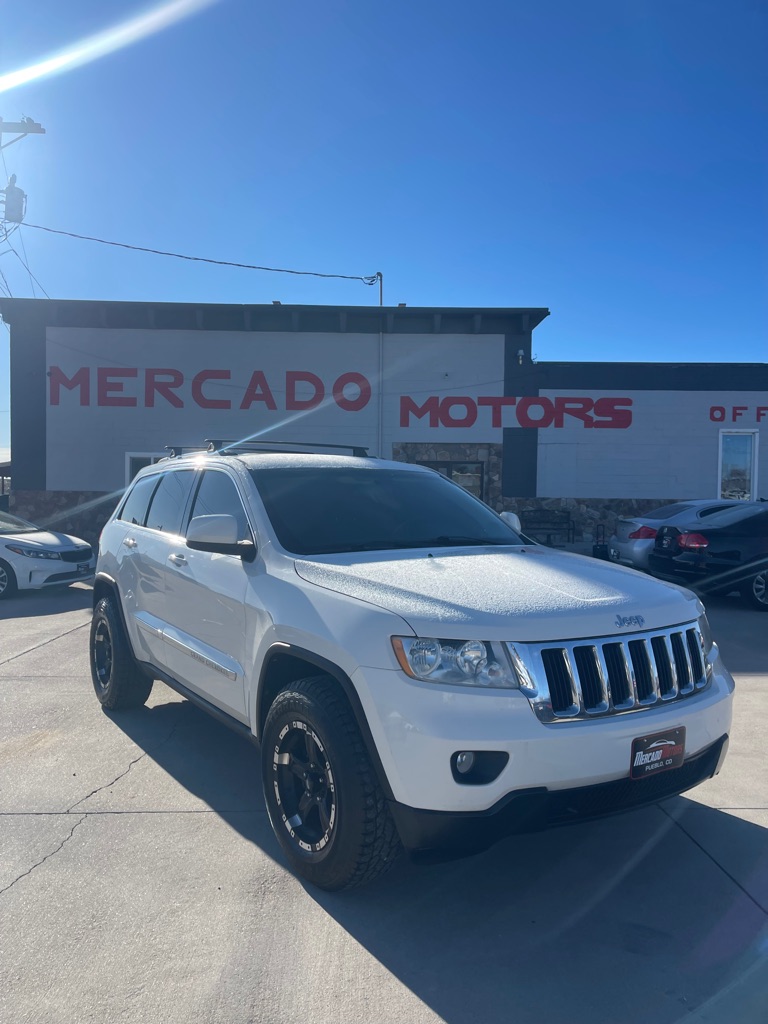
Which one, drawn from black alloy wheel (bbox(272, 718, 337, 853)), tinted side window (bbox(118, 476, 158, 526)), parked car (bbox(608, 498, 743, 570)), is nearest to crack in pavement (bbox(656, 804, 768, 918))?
black alloy wheel (bbox(272, 718, 337, 853))

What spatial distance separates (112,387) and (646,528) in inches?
550

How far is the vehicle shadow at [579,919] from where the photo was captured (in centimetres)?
244

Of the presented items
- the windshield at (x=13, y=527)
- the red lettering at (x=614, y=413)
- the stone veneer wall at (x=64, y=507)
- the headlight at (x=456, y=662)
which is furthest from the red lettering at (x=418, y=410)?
the headlight at (x=456, y=662)

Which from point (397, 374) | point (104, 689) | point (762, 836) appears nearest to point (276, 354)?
point (397, 374)

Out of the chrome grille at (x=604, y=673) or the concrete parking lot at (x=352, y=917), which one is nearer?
the concrete parking lot at (x=352, y=917)

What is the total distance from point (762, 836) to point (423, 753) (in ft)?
6.54

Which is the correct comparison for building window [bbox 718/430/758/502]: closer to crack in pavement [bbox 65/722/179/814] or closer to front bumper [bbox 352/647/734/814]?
crack in pavement [bbox 65/722/179/814]

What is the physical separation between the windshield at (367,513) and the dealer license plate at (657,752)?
143cm

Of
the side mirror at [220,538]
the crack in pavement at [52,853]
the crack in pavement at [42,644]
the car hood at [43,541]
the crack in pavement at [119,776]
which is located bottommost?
the crack in pavement at [42,644]

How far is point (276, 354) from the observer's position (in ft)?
64.7

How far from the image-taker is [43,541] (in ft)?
37.4

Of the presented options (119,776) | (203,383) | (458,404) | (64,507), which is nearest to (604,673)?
(119,776)

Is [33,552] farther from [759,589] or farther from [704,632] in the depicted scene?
[704,632]

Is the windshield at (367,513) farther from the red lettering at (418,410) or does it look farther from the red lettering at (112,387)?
the red lettering at (112,387)
